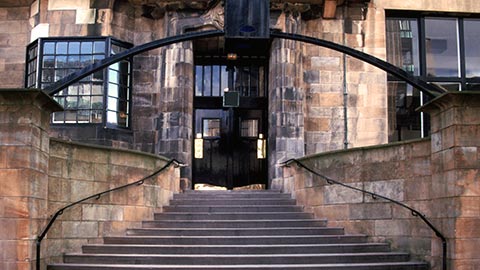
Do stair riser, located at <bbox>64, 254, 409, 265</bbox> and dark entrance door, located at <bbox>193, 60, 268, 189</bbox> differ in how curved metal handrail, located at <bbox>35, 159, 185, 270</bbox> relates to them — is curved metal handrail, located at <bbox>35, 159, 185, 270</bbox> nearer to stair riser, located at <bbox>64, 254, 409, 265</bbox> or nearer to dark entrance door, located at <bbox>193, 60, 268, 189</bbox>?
stair riser, located at <bbox>64, 254, 409, 265</bbox>

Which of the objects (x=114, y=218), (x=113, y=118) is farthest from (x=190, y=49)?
(x=114, y=218)

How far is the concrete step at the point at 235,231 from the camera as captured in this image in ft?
34.3

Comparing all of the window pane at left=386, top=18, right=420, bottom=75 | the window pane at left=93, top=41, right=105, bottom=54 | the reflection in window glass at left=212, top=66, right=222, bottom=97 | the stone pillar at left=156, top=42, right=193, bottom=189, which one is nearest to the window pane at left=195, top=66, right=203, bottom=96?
the reflection in window glass at left=212, top=66, right=222, bottom=97

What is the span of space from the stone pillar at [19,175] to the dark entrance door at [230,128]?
23.0ft

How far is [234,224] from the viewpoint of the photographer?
10.8 m

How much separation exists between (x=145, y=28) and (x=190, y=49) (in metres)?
1.38

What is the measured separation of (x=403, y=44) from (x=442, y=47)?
106 centimetres

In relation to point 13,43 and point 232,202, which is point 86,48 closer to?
point 13,43

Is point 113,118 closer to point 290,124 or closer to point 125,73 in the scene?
point 125,73

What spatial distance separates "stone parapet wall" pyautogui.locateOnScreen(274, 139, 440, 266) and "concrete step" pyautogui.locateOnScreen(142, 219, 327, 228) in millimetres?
341

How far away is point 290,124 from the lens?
14156 mm

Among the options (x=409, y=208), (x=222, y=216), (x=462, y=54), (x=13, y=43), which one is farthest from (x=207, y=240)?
(x=462, y=54)

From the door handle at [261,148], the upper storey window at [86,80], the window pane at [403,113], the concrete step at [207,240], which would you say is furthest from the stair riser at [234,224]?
the window pane at [403,113]

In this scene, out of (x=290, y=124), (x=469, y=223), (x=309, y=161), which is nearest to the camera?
(x=469, y=223)
